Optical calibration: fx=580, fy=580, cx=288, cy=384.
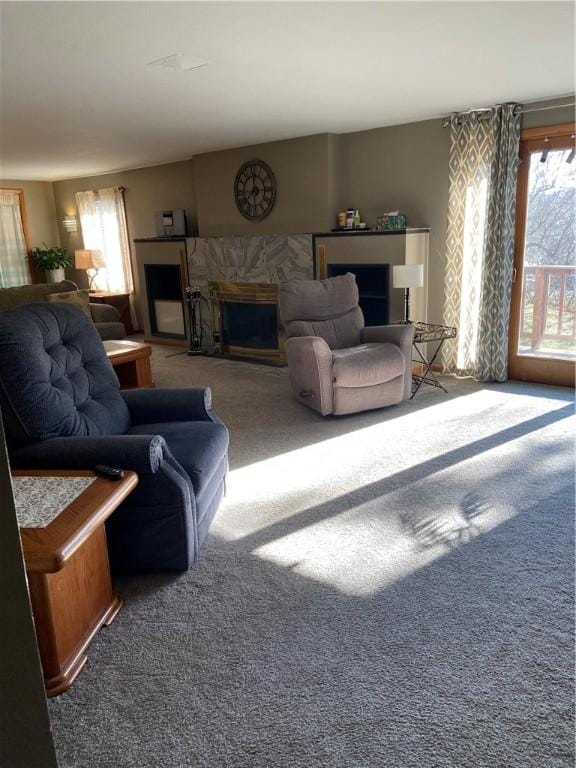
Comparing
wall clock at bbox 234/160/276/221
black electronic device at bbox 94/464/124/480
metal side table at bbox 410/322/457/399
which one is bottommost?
metal side table at bbox 410/322/457/399

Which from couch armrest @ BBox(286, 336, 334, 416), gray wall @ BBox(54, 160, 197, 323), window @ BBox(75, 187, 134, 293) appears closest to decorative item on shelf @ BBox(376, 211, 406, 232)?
couch armrest @ BBox(286, 336, 334, 416)

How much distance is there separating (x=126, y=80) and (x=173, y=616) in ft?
10.0

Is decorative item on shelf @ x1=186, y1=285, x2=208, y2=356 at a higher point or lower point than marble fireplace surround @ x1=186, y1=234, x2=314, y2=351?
lower

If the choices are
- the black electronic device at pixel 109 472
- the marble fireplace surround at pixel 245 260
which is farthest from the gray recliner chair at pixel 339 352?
the black electronic device at pixel 109 472

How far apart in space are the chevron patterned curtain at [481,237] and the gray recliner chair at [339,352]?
887mm

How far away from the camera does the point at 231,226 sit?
22.4ft

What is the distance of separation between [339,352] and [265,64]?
2106mm

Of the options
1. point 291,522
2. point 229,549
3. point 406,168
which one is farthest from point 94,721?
point 406,168

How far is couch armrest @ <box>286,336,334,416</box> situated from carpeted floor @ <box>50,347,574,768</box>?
834 mm

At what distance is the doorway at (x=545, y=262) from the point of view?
4711mm

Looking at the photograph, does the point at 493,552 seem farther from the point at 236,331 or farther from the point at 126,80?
the point at 236,331

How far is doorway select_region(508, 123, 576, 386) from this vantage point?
185 inches

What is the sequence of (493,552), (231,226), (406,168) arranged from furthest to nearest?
1. (231,226)
2. (406,168)
3. (493,552)

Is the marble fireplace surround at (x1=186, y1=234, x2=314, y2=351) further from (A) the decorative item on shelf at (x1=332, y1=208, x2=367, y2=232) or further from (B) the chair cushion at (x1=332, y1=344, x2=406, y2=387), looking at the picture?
(B) the chair cushion at (x1=332, y1=344, x2=406, y2=387)
